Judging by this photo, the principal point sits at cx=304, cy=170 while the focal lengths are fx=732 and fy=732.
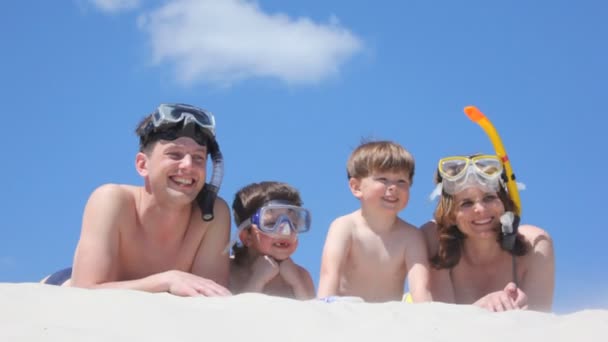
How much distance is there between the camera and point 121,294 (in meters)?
3.46

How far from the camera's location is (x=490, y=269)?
560 centimetres

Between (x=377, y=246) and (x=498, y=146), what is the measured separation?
1.22 m

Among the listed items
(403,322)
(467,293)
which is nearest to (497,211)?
(467,293)

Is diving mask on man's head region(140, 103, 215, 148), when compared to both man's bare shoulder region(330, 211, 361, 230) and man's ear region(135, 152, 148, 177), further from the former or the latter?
man's bare shoulder region(330, 211, 361, 230)

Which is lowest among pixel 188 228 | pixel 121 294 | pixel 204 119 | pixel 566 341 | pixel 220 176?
pixel 566 341

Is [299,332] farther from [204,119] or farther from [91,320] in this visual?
[204,119]

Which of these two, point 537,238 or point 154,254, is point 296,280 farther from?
point 537,238

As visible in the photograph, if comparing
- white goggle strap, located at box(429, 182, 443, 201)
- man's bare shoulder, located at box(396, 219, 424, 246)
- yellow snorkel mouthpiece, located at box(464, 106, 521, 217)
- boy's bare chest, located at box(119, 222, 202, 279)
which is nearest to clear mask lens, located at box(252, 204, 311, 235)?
boy's bare chest, located at box(119, 222, 202, 279)

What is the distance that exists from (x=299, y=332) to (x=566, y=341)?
108 cm

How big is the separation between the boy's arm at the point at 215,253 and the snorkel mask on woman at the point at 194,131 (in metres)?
0.12

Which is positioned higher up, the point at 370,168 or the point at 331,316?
the point at 370,168

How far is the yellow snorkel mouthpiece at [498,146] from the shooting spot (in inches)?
216

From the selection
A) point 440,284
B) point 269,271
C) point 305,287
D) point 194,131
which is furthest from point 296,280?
point 194,131

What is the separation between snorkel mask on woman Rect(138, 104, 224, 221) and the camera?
5109 mm
